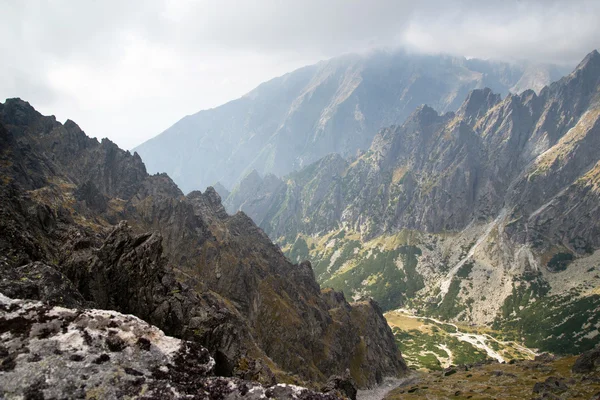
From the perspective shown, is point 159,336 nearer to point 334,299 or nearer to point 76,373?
point 76,373

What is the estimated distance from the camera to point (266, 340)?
115938 millimetres

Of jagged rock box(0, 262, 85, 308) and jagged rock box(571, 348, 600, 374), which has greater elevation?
jagged rock box(0, 262, 85, 308)

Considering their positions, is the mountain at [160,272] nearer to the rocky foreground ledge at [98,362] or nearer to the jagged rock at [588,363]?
the rocky foreground ledge at [98,362]

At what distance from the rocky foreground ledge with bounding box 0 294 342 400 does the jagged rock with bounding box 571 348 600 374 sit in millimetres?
129479

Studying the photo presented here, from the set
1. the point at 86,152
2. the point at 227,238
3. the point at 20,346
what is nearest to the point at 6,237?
the point at 20,346

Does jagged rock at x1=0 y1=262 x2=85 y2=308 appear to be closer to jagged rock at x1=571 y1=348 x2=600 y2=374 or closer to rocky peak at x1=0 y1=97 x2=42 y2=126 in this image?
jagged rock at x1=571 y1=348 x2=600 y2=374

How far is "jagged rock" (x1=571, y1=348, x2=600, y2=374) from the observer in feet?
334

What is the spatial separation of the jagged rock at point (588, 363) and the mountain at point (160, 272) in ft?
253

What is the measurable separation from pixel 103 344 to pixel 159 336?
2583mm

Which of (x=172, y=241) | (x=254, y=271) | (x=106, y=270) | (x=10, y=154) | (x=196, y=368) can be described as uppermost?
Answer: (x=10, y=154)

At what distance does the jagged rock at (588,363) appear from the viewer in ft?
334

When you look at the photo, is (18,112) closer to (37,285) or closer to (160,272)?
(160,272)

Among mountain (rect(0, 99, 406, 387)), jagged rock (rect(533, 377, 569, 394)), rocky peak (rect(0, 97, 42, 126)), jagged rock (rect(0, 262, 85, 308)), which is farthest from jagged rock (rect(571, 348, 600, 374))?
rocky peak (rect(0, 97, 42, 126))

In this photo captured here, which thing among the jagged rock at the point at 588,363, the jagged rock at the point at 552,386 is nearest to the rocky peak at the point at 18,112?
the jagged rock at the point at 552,386
